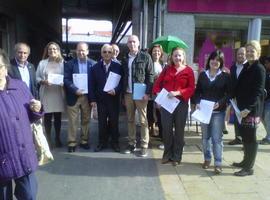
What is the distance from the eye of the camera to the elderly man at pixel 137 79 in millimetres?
5367

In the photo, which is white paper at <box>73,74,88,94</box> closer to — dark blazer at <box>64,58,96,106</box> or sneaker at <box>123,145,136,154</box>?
dark blazer at <box>64,58,96,106</box>

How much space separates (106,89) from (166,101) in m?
1.09

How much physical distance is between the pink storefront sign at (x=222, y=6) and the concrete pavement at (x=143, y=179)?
317 cm

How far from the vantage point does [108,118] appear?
5957 millimetres

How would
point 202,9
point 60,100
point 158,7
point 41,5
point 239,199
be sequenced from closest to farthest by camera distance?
point 239,199 < point 60,100 < point 202,9 < point 158,7 < point 41,5

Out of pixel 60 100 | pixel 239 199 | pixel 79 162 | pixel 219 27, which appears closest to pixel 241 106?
pixel 239 199

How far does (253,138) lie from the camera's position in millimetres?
4691

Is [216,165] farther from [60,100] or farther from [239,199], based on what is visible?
[60,100]

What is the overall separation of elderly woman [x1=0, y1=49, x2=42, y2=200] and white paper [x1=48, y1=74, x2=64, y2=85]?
2.60 meters

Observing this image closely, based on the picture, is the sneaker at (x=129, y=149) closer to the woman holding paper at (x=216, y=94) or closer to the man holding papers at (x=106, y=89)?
the man holding papers at (x=106, y=89)

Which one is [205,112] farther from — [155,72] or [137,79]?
[155,72]

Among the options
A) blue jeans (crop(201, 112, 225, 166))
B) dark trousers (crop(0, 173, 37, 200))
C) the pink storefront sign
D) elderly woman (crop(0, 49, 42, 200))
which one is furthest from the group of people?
the pink storefront sign

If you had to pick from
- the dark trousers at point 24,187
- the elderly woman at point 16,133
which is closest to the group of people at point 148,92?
the dark trousers at point 24,187

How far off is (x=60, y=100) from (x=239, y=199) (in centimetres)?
326
